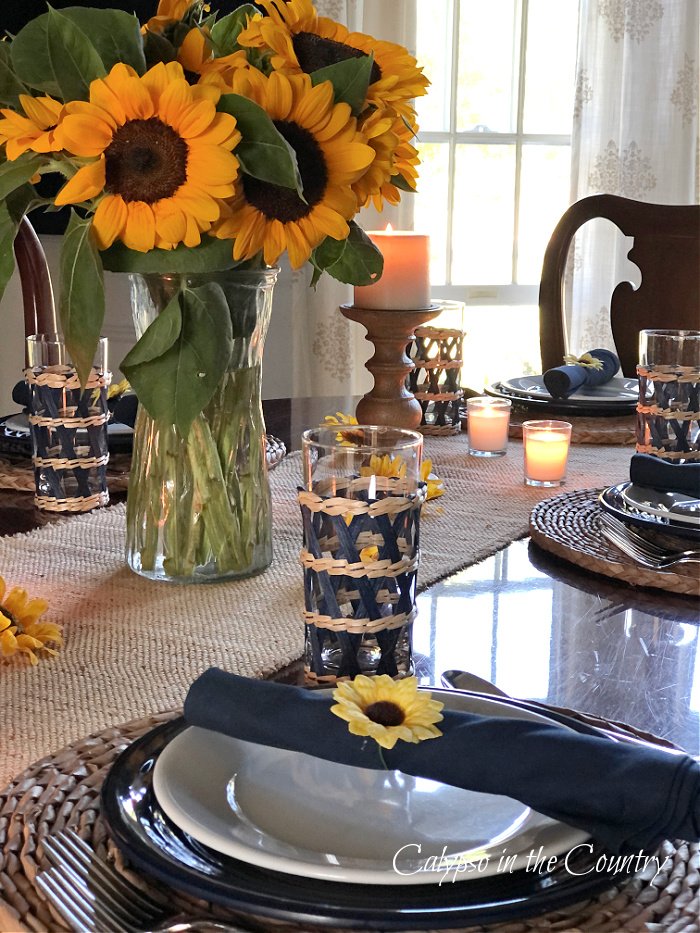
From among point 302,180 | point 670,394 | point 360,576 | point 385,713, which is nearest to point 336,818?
point 385,713

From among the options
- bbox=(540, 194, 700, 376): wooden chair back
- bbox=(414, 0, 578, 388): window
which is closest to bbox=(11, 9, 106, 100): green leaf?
bbox=(540, 194, 700, 376): wooden chair back

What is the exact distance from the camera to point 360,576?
2.23 feet

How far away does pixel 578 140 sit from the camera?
323 cm

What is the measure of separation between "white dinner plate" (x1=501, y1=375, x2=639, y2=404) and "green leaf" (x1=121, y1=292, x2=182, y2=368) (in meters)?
0.88

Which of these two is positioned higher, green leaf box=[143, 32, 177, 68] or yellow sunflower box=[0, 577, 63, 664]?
green leaf box=[143, 32, 177, 68]

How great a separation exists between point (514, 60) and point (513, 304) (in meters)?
0.73

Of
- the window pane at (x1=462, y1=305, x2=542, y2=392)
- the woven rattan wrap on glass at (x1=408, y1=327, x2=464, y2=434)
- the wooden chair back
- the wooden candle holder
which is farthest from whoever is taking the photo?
the window pane at (x1=462, y1=305, x2=542, y2=392)

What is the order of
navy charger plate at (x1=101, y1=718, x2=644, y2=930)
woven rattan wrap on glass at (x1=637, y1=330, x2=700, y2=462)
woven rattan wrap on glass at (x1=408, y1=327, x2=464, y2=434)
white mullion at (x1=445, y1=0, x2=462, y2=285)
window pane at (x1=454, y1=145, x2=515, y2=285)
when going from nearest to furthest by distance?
navy charger plate at (x1=101, y1=718, x2=644, y2=930) < woven rattan wrap on glass at (x1=637, y1=330, x2=700, y2=462) < woven rattan wrap on glass at (x1=408, y1=327, x2=464, y2=434) < white mullion at (x1=445, y1=0, x2=462, y2=285) < window pane at (x1=454, y1=145, x2=515, y2=285)

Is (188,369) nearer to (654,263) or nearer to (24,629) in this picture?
(24,629)

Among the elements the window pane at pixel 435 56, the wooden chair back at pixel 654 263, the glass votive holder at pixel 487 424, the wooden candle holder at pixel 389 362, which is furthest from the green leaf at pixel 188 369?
the window pane at pixel 435 56

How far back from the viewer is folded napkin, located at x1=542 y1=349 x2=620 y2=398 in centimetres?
153

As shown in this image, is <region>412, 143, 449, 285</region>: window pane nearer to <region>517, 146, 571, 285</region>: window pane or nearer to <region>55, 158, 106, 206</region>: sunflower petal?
<region>517, 146, 571, 285</region>: window pane

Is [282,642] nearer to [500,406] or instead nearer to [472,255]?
[500,406]

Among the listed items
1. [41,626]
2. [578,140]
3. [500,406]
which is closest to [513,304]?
[578,140]
